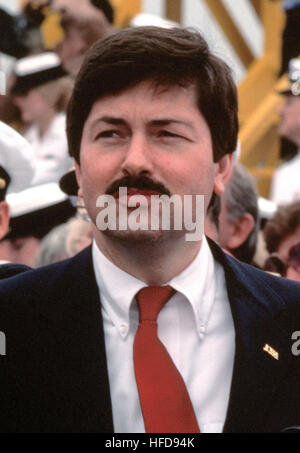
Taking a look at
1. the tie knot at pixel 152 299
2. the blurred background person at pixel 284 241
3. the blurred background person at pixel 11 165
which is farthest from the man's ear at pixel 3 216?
the blurred background person at pixel 284 241

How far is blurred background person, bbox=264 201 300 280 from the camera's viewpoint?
88.7 inches

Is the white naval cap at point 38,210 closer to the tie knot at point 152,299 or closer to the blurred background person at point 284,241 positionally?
the blurred background person at point 284,241

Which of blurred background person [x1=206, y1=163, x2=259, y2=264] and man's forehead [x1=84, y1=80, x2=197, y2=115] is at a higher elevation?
man's forehead [x1=84, y1=80, x2=197, y2=115]

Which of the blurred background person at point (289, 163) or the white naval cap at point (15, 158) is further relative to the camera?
the blurred background person at point (289, 163)

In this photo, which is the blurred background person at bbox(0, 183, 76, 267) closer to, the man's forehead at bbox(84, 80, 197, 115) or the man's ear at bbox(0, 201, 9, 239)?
the man's ear at bbox(0, 201, 9, 239)

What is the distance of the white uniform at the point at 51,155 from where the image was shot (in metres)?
2.74

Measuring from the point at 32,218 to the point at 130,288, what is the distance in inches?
40.3

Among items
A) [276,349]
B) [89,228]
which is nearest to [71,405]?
[276,349]

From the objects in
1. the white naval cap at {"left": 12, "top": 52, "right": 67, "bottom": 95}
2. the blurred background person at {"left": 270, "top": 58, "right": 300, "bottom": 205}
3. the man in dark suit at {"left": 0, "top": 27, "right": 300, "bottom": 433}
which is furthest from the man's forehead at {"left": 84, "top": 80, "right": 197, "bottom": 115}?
the white naval cap at {"left": 12, "top": 52, "right": 67, "bottom": 95}

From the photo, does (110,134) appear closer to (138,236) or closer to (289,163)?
(138,236)

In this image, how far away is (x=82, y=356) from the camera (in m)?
1.64

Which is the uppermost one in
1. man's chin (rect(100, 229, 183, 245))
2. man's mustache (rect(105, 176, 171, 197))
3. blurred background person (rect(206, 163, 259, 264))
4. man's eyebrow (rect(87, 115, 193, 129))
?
man's eyebrow (rect(87, 115, 193, 129))
